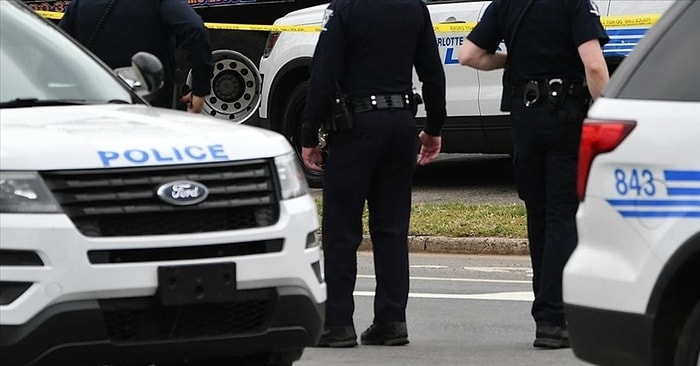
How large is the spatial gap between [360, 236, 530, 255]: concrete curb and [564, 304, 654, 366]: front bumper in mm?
5421

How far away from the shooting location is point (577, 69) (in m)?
7.22

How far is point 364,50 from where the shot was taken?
7191 mm

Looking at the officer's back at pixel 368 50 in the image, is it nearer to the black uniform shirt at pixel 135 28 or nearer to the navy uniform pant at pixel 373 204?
the navy uniform pant at pixel 373 204

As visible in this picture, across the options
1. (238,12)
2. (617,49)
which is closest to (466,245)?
→ (617,49)

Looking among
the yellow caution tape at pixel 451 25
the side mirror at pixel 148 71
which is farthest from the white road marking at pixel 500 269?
the side mirror at pixel 148 71

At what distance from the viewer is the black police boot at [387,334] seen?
7465mm

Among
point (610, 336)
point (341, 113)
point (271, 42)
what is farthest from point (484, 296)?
point (271, 42)

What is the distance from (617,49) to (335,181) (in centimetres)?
449

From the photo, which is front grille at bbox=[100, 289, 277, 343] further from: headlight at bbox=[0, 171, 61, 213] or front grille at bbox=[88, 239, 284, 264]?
headlight at bbox=[0, 171, 61, 213]

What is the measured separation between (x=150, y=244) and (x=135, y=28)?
9.87ft

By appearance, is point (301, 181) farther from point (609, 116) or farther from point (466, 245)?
point (466, 245)

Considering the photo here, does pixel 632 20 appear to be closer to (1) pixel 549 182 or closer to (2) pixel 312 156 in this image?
(1) pixel 549 182

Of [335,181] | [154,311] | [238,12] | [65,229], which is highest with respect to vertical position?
[65,229]

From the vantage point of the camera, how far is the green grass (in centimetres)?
1094
